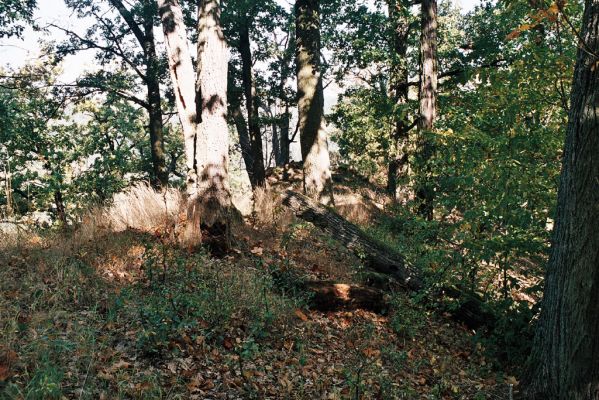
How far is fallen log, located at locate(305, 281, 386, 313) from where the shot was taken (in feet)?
18.6

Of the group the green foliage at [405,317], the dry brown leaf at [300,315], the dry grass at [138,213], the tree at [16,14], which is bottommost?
the green foliage at [405,317]

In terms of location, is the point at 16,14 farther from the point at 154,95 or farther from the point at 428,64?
the point at 428,64

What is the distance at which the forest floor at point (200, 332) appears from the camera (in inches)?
129

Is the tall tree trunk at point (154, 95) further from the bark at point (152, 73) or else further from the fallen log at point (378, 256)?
the fallen log at point (378, 256)

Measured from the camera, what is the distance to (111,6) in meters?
14.1

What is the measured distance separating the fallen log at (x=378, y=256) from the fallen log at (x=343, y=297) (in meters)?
0.84

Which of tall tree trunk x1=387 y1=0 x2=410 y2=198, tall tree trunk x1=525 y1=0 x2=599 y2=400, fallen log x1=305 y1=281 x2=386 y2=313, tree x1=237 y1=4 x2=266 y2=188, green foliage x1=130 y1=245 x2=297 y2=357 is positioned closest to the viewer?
tall tree trunk x1=525 y1=0 x2=599 y2=400

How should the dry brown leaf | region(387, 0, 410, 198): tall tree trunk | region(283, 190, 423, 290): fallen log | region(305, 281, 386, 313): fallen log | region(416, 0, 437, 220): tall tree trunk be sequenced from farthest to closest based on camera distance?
region(387, 0, 410, 198): tall tree trunk, region(416, 0, 437, 220): tall tree trunk, region(283, 190, 423, 290): fallen log, region(305, 281, 386, 313): fallen log, the dry brown leaf

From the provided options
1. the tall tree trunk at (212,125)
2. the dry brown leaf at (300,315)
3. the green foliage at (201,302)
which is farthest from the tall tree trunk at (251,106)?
the dry brown leaf at (300,315)

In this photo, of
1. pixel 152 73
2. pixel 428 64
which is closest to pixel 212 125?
pixel 428 64

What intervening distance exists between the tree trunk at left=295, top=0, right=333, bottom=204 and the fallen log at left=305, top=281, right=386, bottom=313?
421cm

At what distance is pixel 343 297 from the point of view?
5.83 metres

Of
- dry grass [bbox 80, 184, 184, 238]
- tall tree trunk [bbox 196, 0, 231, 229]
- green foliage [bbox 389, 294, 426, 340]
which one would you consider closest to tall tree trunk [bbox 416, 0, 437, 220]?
green foliage [bbox 389, 294, 426, 340]

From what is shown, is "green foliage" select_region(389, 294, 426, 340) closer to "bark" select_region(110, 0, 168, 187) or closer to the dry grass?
the dry grass
